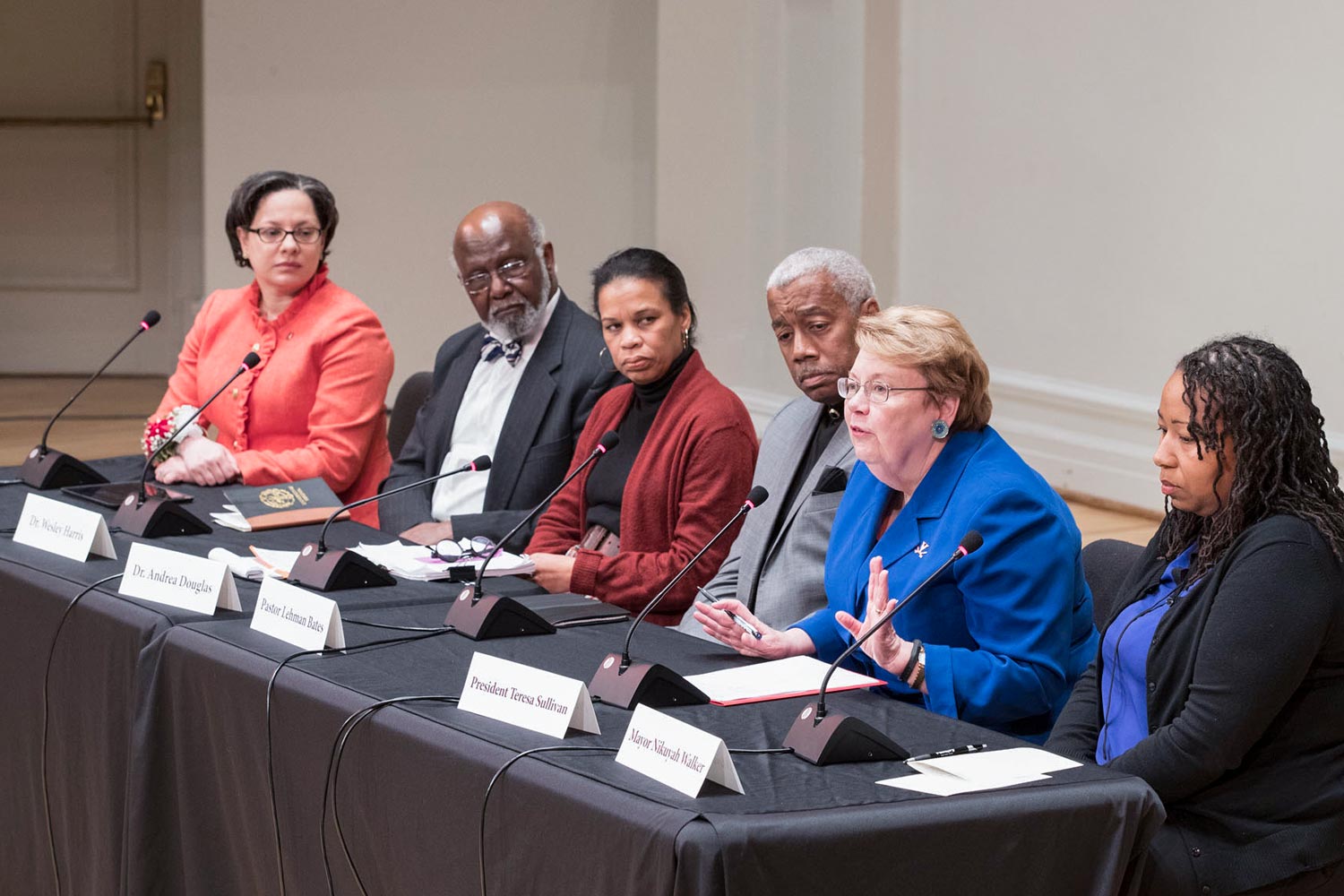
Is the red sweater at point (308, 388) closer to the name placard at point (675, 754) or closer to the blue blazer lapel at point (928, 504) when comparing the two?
the blue blazer lapel at point (928, 504)

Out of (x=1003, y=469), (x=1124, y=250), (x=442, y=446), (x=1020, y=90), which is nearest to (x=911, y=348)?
(x=1003, y=469)

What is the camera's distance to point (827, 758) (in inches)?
70.1

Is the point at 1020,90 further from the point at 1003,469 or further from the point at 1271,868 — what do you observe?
the point at 1271,868

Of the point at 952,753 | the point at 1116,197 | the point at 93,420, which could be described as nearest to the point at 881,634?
the point at 952,753

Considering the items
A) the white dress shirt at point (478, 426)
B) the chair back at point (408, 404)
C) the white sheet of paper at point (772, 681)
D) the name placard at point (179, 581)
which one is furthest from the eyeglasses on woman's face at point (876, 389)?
the chair back at point (408, 404)

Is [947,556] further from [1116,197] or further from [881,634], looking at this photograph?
[1116,197]

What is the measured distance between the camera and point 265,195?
385cm

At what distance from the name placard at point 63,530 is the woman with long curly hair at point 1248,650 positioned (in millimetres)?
1745

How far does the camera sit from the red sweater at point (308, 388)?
3779 mm

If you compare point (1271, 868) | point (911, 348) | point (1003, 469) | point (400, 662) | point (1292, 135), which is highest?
point (1292, 135)

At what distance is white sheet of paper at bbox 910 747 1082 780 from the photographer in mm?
1752

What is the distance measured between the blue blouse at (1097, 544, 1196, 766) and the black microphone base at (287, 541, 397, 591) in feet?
3.83

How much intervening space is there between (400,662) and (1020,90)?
4239 millimetres

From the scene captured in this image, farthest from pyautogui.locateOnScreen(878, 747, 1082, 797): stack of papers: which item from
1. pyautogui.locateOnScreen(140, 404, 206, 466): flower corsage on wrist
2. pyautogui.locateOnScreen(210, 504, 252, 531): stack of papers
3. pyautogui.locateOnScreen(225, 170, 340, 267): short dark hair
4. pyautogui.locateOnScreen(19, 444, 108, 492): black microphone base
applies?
pyautogui.locateOnScreen(225, 170, 340, 267): short dark hair
